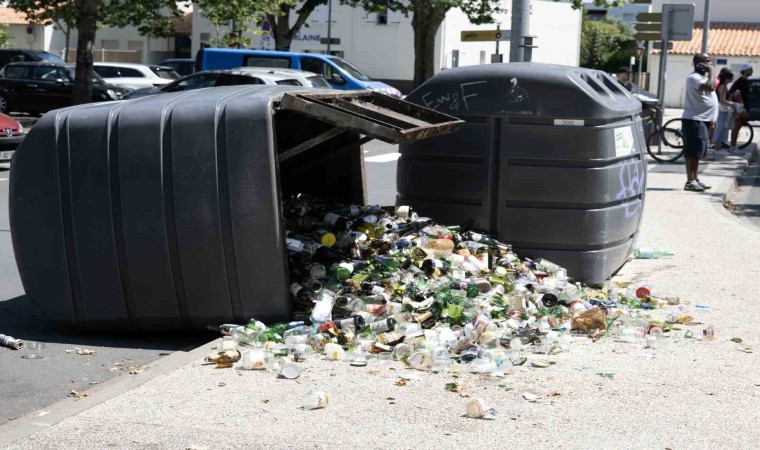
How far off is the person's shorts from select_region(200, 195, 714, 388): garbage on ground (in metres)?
6.42

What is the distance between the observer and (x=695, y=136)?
1412cm

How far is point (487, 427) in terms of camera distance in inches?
188

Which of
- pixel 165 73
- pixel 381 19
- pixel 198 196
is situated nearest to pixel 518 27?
pixel 198 196

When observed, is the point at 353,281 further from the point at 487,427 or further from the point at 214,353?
the point at 487,427

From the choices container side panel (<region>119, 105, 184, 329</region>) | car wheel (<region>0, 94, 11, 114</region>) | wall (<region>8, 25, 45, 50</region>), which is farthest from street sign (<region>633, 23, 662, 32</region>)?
wall (<region>8, 25, 45, 50</region>)

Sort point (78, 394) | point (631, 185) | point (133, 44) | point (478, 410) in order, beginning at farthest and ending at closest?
point (133, 44)
point (631, 185)
point (78, 394)
point (478, 410)

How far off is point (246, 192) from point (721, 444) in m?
3.01

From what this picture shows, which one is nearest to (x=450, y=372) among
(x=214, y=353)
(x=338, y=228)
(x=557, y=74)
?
(x=214, y=353)

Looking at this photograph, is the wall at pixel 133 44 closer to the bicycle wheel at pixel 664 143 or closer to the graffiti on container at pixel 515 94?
the bicycle wheel at pixel 664 143

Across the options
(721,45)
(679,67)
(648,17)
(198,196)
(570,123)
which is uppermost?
(648,17)

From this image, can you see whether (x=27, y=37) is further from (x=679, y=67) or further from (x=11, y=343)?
(x=11, y=343)

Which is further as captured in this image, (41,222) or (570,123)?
(570,123)

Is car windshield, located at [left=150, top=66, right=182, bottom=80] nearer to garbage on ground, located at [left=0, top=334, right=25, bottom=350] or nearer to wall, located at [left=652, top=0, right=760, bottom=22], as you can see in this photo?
garbage on ground, located at [left=0, top=334, right=25, bottom=350]

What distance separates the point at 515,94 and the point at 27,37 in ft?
206
